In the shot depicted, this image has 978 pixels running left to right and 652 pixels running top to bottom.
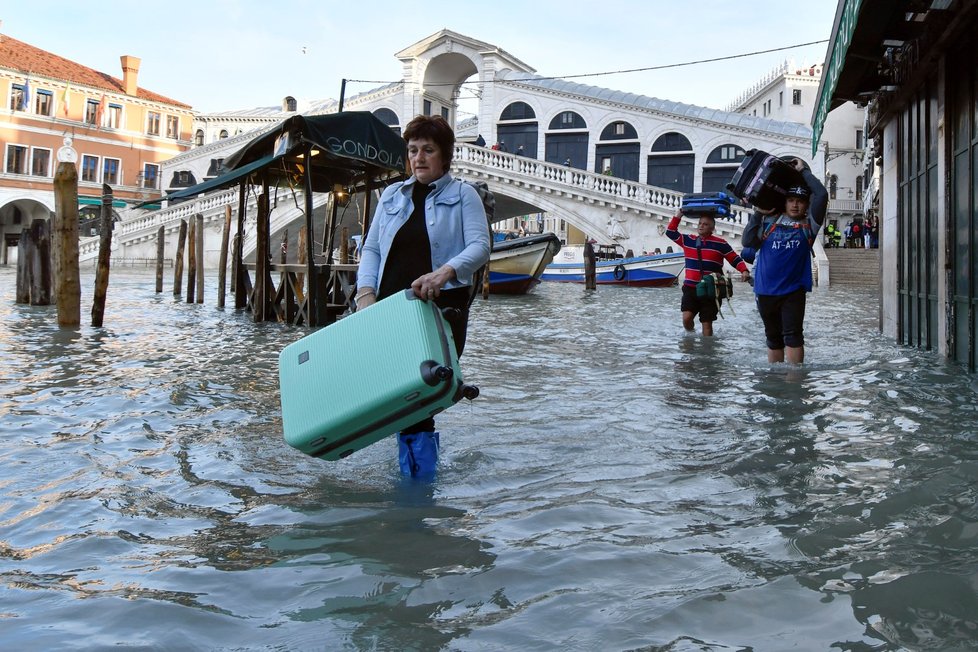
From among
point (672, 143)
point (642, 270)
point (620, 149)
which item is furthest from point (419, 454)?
point (620, 149)

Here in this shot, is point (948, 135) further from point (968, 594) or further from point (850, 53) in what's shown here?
point (968, 594)

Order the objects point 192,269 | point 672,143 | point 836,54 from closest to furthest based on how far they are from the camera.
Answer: point 836,54 < point 192,269 < point 672,143

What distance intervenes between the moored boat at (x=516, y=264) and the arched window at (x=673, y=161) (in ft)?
60.2

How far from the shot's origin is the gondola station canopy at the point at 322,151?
10.8 meters

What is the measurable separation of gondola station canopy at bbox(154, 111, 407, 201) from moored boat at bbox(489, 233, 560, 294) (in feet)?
33.3

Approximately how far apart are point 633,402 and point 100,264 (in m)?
8.27

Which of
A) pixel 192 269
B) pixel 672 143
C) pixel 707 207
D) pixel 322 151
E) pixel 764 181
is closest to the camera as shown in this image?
pixel 764 181

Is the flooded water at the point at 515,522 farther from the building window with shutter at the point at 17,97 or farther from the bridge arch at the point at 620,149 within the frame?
the building window with shutter at the point at 17,97

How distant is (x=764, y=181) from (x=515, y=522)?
→ 4.32 metres

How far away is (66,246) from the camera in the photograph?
10.9 m

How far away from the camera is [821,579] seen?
8.70 feet

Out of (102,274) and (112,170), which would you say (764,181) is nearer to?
(102,274)

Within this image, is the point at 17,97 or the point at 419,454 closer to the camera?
the point at 419,454

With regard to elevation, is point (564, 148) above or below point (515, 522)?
above
